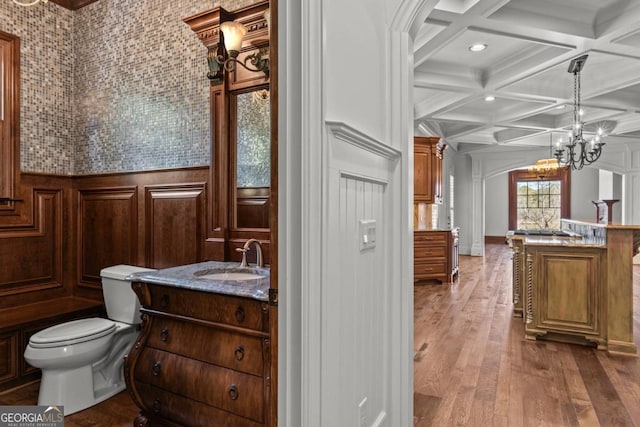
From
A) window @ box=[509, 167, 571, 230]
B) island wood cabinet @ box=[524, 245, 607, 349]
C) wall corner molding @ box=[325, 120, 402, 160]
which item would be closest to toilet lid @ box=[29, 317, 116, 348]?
wall corner molding @ box=[325, 120, 402, 160]

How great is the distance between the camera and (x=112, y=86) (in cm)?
319

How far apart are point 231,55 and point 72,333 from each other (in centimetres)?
196

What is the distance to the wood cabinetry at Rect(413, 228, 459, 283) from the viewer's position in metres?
6.00

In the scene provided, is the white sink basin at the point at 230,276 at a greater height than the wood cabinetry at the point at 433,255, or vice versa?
the white sink basin at the point at 230,276

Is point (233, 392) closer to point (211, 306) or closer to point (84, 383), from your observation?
point (211, 306)

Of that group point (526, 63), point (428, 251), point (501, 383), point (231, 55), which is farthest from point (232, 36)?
point (428, 251)

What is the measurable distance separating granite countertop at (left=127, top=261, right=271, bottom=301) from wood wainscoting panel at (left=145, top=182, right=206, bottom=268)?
37 cm

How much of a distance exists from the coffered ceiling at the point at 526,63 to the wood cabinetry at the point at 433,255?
1.81m

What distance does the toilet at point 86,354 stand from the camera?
88.5 inches

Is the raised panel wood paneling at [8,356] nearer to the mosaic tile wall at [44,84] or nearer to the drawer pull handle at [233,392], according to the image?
the mosaic tile wall at [44,84]

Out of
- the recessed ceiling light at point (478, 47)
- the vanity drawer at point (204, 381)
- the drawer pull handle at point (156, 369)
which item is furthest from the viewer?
the recessed ceiling light at point (478, 47)

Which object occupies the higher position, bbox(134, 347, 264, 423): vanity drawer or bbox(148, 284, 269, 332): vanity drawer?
bbox(148, 284, 269, 332): vanity drawer

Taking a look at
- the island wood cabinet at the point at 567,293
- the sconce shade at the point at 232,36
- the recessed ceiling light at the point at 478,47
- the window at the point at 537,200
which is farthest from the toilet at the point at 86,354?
the window at the point at 537,200

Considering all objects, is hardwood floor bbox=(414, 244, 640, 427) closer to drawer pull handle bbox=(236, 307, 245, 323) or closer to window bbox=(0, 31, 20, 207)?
drawer pull handle bbox=(236, 307, 245, 323)
